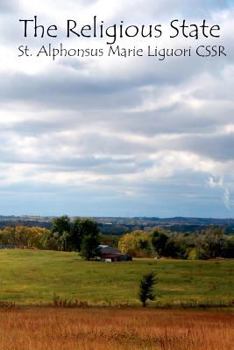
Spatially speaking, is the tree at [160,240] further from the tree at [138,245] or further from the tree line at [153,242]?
the tree at [138,245]

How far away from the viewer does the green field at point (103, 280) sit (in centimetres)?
6350

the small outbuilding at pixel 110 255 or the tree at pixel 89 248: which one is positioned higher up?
the tree at pixel 89 248

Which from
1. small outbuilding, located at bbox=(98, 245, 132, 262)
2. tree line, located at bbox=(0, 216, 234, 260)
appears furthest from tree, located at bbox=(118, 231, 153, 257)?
small outbuilding, located at bbox=(98, 245, 132, 262)

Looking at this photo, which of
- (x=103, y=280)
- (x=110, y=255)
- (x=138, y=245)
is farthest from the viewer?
(x=138, y=245)

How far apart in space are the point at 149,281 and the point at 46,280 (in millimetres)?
36056

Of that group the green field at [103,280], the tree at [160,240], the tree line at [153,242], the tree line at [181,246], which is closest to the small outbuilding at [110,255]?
the green field at [103,280]

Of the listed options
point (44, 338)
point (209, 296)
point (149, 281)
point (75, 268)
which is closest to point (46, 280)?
point (75, 268)

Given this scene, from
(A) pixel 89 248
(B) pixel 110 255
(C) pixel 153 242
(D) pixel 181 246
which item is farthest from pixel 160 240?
(A) pixel 89 248

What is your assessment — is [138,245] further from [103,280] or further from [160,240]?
[103,280]

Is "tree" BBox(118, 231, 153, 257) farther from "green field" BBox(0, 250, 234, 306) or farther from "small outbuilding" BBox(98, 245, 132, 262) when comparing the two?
"green field" BBox(0, 250, 234, 306)

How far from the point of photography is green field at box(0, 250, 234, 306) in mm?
63500

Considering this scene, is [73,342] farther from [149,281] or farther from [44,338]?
[149,281]

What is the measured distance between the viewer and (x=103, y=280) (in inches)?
3132

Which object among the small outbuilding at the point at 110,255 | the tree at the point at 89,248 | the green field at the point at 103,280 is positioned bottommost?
the green field at the point at 103,280
